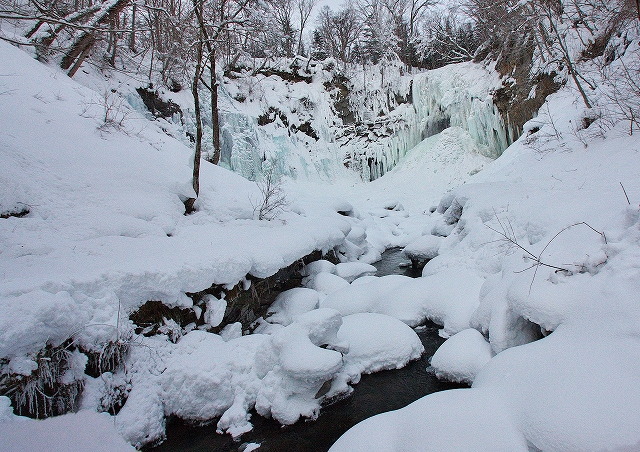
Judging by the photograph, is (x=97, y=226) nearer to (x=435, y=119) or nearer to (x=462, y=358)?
(x=462, y=358)

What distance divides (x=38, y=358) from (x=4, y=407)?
0.37m

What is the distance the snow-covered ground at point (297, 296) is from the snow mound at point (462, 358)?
0.8 inches

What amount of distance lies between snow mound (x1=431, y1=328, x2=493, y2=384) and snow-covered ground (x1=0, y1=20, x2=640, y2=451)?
20 mm

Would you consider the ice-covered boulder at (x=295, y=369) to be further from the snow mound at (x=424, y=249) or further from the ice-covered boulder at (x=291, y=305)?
the snow mound at (x=424, y=249)

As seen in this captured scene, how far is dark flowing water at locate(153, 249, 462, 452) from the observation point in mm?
3051

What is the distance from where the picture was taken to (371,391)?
3691 mm

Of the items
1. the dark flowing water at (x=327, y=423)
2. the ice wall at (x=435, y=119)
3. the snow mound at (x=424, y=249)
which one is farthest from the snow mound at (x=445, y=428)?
the ice wall at (x=435, y=119)

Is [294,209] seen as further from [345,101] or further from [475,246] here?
[345,101]

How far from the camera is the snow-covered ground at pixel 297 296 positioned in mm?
2215

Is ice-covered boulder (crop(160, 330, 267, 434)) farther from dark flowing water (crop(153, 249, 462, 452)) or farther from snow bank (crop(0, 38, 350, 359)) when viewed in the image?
snow bank (crop(0, 38, 350, 359))

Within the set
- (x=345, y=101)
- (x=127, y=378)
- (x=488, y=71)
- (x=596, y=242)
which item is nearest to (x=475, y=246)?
(x=596, y=242)

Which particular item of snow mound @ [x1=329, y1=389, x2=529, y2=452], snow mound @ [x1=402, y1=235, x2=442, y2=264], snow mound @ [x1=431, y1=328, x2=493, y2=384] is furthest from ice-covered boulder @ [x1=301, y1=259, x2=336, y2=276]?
snow mound @ [x1=329, y1=389, x2=529, y2=452]

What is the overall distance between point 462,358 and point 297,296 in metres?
2.97

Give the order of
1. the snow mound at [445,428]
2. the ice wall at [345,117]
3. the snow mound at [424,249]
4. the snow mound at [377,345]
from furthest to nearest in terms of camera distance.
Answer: the ice wall at [345,117] → the snow mound at [424,249] → the snow mound at [377,345] → the snow mound at [445,428]
